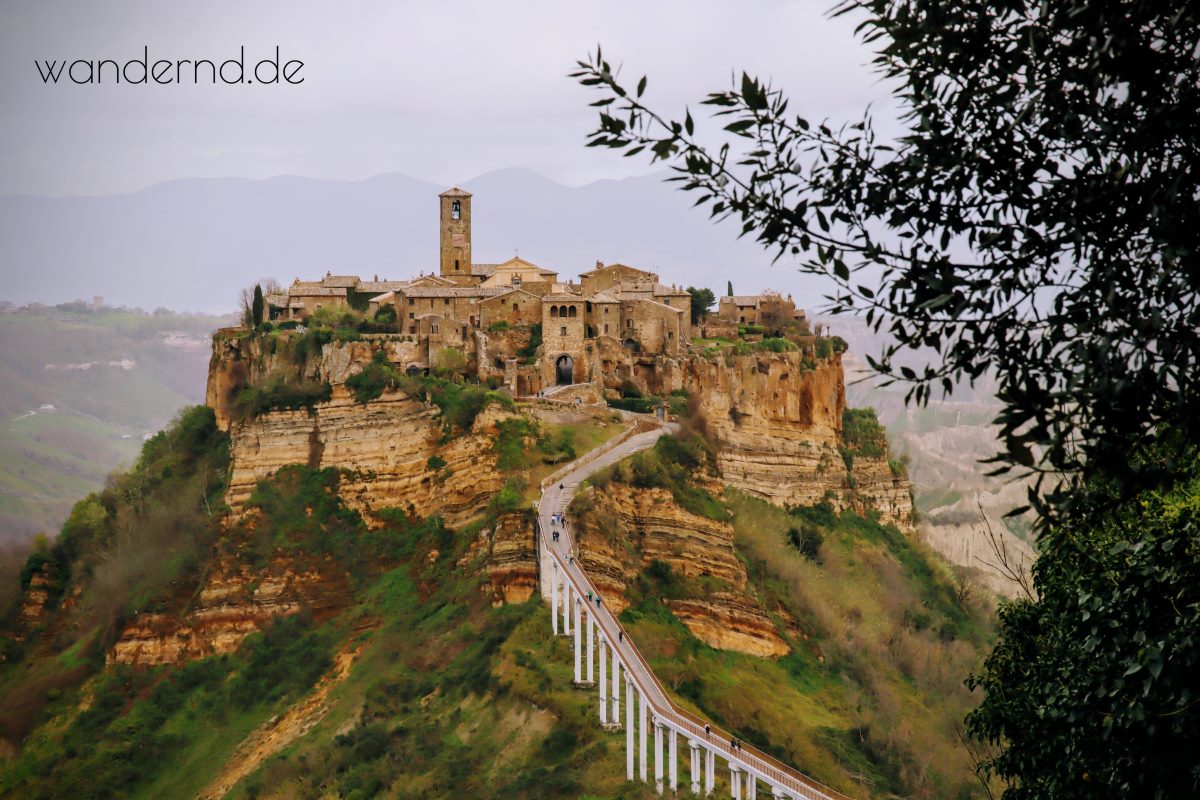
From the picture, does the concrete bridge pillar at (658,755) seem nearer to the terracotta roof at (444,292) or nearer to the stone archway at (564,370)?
the stone archway at (564,370)

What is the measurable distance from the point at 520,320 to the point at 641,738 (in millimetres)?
25699

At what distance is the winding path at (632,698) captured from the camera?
31734 millimetres

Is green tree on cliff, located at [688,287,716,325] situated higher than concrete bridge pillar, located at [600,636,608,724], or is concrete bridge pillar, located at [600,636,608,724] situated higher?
green tree on cliff, located at [688,287,716,325]

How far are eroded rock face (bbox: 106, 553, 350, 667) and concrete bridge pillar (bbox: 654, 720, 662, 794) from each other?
19045 millimetres

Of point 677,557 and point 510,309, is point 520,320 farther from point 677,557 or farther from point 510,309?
point 677,557

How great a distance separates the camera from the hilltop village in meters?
55.2

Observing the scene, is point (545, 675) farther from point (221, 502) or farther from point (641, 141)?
point (641, 141)

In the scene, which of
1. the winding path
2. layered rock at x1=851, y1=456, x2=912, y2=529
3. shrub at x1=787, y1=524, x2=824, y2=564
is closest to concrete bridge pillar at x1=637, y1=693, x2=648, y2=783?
the winding path

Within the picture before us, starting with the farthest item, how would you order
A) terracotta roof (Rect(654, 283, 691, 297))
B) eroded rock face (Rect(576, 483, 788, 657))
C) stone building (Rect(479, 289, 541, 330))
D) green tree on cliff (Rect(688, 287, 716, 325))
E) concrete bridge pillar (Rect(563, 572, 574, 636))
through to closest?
1. green tree on cliff (Rect(688, 287, 716, 325))
2. terracotta roof (Rect(654, 283, 691, 297))
3. stone building (Rect(479, 289, 541, 330))
4. eroded rock face (Rect(576, 483, 788, 657))
5. concrete bridge pillar (Rect(563, 572, 574, 636))

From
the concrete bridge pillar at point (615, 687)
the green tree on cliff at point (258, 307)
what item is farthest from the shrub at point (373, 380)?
the concrete bridge pillar at point (615, 687)

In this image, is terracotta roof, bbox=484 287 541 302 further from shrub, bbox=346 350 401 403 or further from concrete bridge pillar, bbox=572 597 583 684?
concrete bridge pillar, bbox=572 597 583 684

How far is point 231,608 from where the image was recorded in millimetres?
51562

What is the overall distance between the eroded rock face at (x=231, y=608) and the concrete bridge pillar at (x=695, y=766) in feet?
65.9

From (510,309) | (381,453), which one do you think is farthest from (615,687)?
(510,309)
